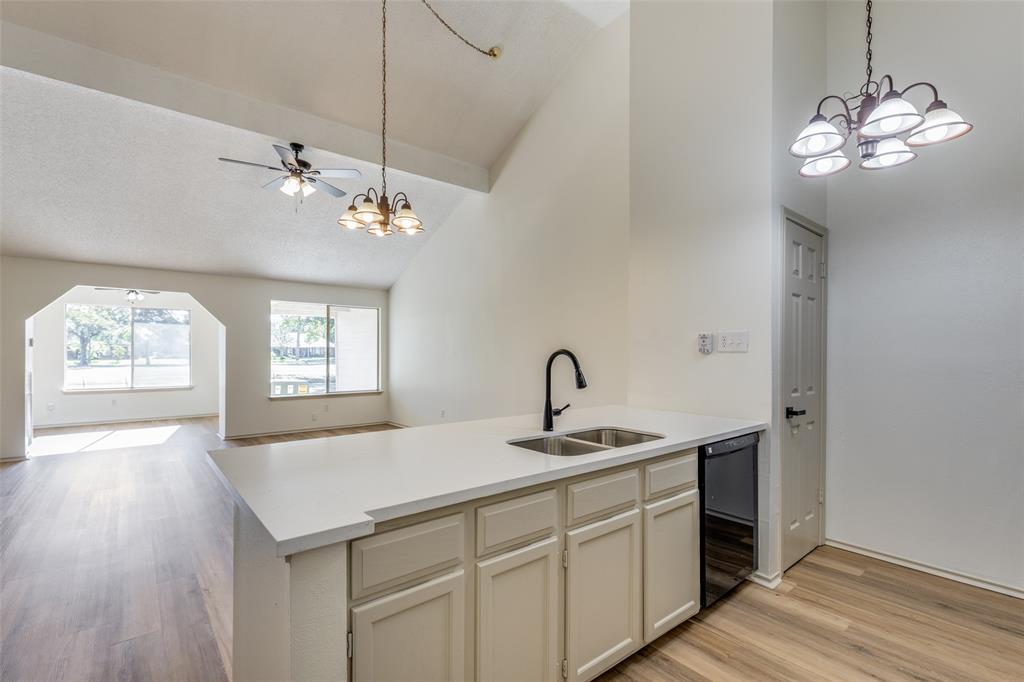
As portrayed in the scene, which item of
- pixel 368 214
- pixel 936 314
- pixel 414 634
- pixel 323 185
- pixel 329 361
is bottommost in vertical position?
pixel 414 634

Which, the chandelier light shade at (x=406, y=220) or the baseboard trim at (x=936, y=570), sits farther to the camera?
the chandelier light shade at (x=406, y=220)

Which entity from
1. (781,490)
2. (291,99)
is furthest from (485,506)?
(291,99)

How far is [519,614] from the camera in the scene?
143 centimetres

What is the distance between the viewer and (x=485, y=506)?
135 cm

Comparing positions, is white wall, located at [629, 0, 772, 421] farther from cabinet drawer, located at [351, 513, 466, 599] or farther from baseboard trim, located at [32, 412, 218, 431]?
baseboard trim, located at [32, 412, 218, 431]

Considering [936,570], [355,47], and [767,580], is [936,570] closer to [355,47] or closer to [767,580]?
[767,580]

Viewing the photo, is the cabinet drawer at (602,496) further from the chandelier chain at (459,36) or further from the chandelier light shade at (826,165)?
the chandelier chain at (459,36)

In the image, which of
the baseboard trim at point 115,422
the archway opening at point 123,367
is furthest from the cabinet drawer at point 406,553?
the baseboard trim at point 115,422

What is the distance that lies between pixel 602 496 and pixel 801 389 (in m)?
1.77

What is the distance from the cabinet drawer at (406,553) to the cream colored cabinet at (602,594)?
0.48m

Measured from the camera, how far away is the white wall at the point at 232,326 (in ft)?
17.6

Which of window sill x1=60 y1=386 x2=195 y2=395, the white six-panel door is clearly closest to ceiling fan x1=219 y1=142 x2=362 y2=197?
the white six-panel door

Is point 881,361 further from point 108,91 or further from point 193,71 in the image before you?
point 108,91

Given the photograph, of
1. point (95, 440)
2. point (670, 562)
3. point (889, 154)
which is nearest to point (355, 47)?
point (889, 154)
